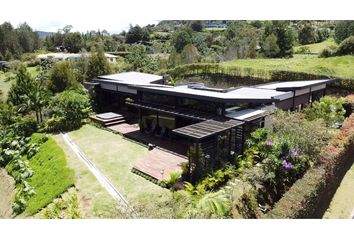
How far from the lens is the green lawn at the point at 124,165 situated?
10938 mm

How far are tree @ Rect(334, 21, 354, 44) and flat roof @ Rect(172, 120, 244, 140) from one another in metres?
41.5

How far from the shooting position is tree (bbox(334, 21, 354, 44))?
158 ft

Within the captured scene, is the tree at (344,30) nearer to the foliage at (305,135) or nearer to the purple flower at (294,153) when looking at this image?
the foliage at (305,135)

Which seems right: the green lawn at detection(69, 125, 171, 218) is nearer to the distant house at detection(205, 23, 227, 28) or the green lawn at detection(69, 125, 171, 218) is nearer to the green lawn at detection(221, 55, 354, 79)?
the green lawn at detection(221, 55, 354, 79)

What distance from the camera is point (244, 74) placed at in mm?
36156

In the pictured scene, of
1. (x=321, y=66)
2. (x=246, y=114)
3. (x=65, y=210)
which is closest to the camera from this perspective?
(x=65, y=210)

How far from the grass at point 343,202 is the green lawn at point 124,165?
6474mm

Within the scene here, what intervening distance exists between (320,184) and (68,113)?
19229 mm

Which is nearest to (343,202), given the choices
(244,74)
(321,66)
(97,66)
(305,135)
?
(305,135)

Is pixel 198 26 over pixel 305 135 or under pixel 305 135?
over

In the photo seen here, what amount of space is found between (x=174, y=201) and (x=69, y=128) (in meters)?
15.9

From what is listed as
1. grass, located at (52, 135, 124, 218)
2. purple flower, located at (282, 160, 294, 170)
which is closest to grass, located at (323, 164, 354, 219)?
purple flower, located at (282, 160, 294, 170)

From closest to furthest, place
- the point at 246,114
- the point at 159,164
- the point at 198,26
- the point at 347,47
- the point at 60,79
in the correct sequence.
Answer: the point at 159,164
the point at 246,114
the point at 60,79
the point at 347,47
the point at 198,26

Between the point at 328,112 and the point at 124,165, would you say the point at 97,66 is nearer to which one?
the point at 124,165
